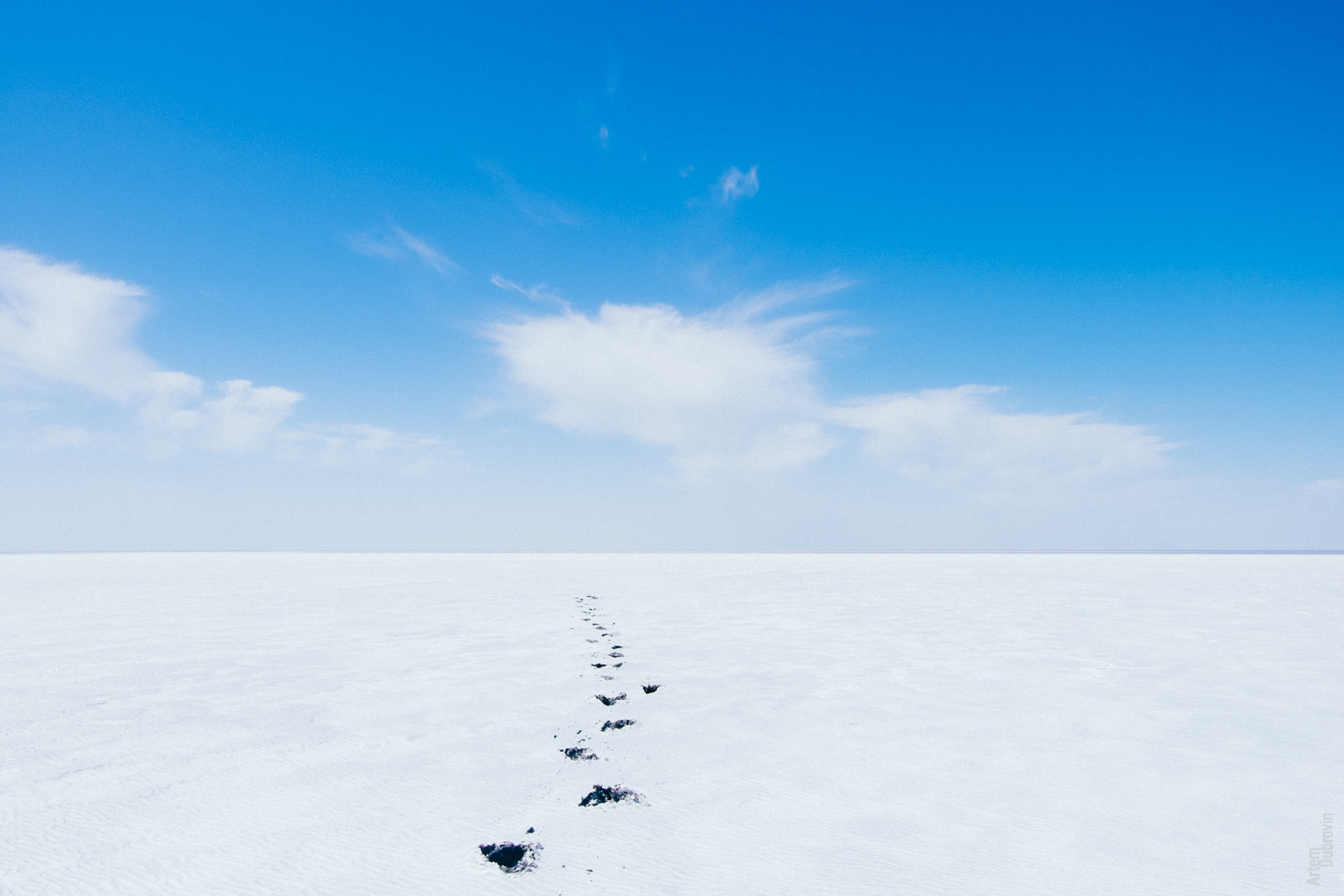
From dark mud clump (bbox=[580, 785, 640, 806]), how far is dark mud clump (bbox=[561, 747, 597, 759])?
54 cm

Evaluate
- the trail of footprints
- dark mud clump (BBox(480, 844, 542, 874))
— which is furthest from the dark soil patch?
dark mud clump (BBox(480, 844, 542, 874))

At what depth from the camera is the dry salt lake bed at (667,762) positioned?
7.91 feet

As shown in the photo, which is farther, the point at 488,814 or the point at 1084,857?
Answer: the point at 488,814

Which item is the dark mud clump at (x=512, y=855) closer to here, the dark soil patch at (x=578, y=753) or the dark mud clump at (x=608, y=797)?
the dark mud clump at (x=608, y=797)

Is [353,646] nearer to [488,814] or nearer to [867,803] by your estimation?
[488,814]

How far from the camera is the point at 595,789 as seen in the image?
310cm

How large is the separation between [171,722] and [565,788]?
2977mm

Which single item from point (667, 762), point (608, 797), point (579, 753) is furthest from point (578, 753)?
point (608, 797)

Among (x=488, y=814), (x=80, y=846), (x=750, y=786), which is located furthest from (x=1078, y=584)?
(x=80, y=846)

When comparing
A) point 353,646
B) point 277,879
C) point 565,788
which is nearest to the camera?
point 277,879

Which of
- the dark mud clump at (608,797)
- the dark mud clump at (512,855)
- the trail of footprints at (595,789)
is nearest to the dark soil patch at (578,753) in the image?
the trail of footprints at (595,789)

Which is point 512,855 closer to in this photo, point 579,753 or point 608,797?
point 608,797

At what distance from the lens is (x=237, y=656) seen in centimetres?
643

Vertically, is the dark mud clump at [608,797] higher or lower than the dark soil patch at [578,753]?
higher
